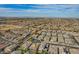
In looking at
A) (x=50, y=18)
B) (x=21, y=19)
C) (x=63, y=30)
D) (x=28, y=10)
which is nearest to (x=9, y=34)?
(x=21, y=19)

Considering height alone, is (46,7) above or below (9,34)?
above

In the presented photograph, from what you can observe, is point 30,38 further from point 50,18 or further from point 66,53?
point 66,53

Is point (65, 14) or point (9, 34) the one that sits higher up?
point (65, 14)

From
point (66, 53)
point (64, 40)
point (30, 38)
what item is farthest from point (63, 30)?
point (30, 38)
